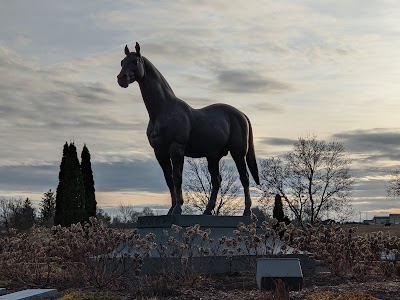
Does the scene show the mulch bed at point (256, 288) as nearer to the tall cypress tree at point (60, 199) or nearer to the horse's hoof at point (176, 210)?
the horse's hoof at point (176, 210)

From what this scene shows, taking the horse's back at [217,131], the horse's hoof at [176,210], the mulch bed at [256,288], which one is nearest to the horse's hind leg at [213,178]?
the horse's back at [217,131]

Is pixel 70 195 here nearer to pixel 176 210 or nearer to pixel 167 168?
pixel 167 168

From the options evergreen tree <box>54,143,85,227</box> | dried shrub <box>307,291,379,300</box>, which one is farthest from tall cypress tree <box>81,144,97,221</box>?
dried shrub <box>307,291,379,300</box>

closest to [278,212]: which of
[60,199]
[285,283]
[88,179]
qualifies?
[88,179]

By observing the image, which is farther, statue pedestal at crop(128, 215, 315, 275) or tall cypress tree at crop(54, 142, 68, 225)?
tall cypress tree at crop(54, 142, 68, 225)

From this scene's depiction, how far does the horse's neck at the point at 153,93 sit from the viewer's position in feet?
40.0

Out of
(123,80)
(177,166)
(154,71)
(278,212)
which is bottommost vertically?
(278,212)

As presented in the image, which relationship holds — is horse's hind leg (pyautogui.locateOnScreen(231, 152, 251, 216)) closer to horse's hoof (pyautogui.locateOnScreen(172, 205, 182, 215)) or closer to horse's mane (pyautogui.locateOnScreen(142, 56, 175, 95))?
horse's hoof (pyautogui.locateOnScreen(172, 205, 182, 215))

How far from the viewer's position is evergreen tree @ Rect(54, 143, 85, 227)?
1096 inches

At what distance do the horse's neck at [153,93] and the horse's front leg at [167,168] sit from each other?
0.81 m

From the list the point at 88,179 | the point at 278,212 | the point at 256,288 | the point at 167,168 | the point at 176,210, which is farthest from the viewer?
the point at 88,179

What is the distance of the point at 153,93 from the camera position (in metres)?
12.2

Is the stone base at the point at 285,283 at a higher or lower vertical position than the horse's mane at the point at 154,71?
lower

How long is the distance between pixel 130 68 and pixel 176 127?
4.98ft
